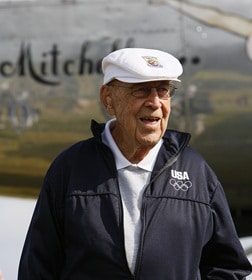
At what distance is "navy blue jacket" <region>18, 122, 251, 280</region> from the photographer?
2457 millimetres

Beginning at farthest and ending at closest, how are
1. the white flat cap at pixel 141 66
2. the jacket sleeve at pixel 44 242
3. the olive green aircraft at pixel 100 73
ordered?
the olive green aircraft at pixel 100 73
the jacket sleeve at pixel 44 242
the white flat cap at pixel 141 66

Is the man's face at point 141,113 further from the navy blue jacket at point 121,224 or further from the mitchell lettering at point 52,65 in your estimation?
the mitchell lettering at point 52,65

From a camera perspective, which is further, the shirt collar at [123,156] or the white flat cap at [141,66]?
the shirt collar at [123,156]

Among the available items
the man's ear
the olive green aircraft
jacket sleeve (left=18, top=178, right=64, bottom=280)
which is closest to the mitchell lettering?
the olive green aircraft

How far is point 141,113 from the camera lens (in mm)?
2510

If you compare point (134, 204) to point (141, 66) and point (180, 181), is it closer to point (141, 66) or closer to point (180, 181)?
point (180, 181)

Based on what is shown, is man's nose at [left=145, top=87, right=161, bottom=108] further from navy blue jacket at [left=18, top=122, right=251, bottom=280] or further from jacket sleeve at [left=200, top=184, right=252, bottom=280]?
jacket sleeve at [left=200, top=184, right=252, bottom=280]

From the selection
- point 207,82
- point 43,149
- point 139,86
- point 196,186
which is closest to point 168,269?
point 196,186

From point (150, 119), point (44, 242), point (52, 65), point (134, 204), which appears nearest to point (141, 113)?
point (150, 119)

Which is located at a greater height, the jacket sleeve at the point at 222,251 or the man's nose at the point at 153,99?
the man's nose at the point at 153,99

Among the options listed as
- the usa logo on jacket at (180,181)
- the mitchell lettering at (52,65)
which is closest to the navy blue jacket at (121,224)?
the usa logo on jacket at (180,181)

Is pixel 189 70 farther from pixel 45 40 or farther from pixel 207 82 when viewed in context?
pixel 45 40

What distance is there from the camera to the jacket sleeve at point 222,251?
8.39ft

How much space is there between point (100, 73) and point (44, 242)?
4349mm
